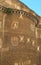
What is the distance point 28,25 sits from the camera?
11.5m

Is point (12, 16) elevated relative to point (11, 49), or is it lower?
elevated

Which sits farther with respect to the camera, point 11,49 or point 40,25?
point 40,25

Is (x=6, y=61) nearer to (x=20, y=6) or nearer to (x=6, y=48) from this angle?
(x=6, y=48)

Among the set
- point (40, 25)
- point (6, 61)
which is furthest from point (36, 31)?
point (6, 61)

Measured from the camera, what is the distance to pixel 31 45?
11578mm

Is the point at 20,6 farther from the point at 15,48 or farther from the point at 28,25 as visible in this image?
the point at 15,48

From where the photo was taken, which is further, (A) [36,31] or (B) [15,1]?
(A) [36,31]

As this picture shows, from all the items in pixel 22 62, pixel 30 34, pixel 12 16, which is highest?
pixel 12 16

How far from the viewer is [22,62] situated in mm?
11141

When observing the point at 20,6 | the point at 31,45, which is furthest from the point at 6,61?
the point at 20,6

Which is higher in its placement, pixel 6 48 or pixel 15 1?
pixel 15 1

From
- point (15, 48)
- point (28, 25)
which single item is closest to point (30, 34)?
point (28, 25)

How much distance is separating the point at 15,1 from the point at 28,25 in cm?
122

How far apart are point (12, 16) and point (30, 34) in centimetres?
127
